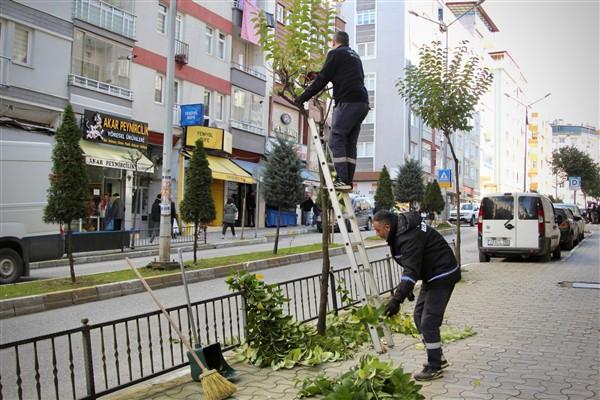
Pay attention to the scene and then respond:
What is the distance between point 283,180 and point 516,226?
31.5 ft

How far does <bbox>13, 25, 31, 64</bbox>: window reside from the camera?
63.8ft

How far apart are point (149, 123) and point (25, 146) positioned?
12562 mm

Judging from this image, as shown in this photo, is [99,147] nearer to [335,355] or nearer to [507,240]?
[507,240]

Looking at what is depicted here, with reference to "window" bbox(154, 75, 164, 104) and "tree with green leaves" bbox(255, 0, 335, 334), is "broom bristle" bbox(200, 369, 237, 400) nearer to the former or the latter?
"tree with green leaves" bbox(255, 0, 335, 334)

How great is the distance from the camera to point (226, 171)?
28.9 meters

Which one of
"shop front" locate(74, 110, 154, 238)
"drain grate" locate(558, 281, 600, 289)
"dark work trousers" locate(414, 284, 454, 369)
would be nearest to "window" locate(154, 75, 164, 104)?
"shop front" locate(74, 110, 154, 238)

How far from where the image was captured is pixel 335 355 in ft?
19.2

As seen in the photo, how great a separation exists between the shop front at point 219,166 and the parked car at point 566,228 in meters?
14.7

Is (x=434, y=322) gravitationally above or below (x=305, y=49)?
below

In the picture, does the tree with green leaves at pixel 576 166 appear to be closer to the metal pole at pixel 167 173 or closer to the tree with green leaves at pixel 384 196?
the tree with green leaves at pixel 384 196

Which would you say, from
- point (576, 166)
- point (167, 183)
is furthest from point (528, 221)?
point (576, 166)

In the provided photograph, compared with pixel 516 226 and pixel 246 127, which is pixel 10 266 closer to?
A: pixel 516 226

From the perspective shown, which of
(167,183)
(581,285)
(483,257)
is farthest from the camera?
(483,257)

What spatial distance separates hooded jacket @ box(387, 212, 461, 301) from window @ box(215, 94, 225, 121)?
2622 centimetres
